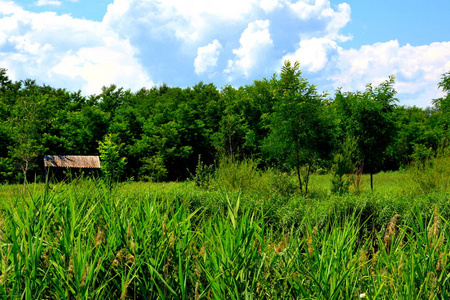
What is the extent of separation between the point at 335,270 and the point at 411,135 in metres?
48.5

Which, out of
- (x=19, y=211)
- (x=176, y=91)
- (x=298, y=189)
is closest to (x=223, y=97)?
(x=176, y=91)

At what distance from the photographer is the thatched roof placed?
32312 mm

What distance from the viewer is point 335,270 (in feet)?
6.47

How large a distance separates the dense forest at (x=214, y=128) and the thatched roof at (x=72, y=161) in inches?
37.7

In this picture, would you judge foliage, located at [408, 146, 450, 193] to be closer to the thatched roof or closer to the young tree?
the young tree

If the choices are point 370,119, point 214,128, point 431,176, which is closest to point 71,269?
point 431,176

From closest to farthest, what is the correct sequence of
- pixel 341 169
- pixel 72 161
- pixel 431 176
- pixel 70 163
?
pixel 431 176 < pixel 341 169 < pixel 70 163 < pixel 72 161

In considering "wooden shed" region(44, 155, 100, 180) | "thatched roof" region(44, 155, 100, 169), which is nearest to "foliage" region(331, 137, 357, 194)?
"wooden shed" region(44, 155, 100, 180)

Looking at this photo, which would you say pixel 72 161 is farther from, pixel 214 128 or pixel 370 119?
pixel 370 119

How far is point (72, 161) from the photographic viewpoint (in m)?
33.8

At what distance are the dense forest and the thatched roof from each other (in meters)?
0.96

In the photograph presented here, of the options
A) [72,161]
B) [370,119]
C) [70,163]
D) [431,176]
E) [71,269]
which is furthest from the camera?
[72,161]

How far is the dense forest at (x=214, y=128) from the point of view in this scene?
62.7 ft

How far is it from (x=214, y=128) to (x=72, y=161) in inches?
654
